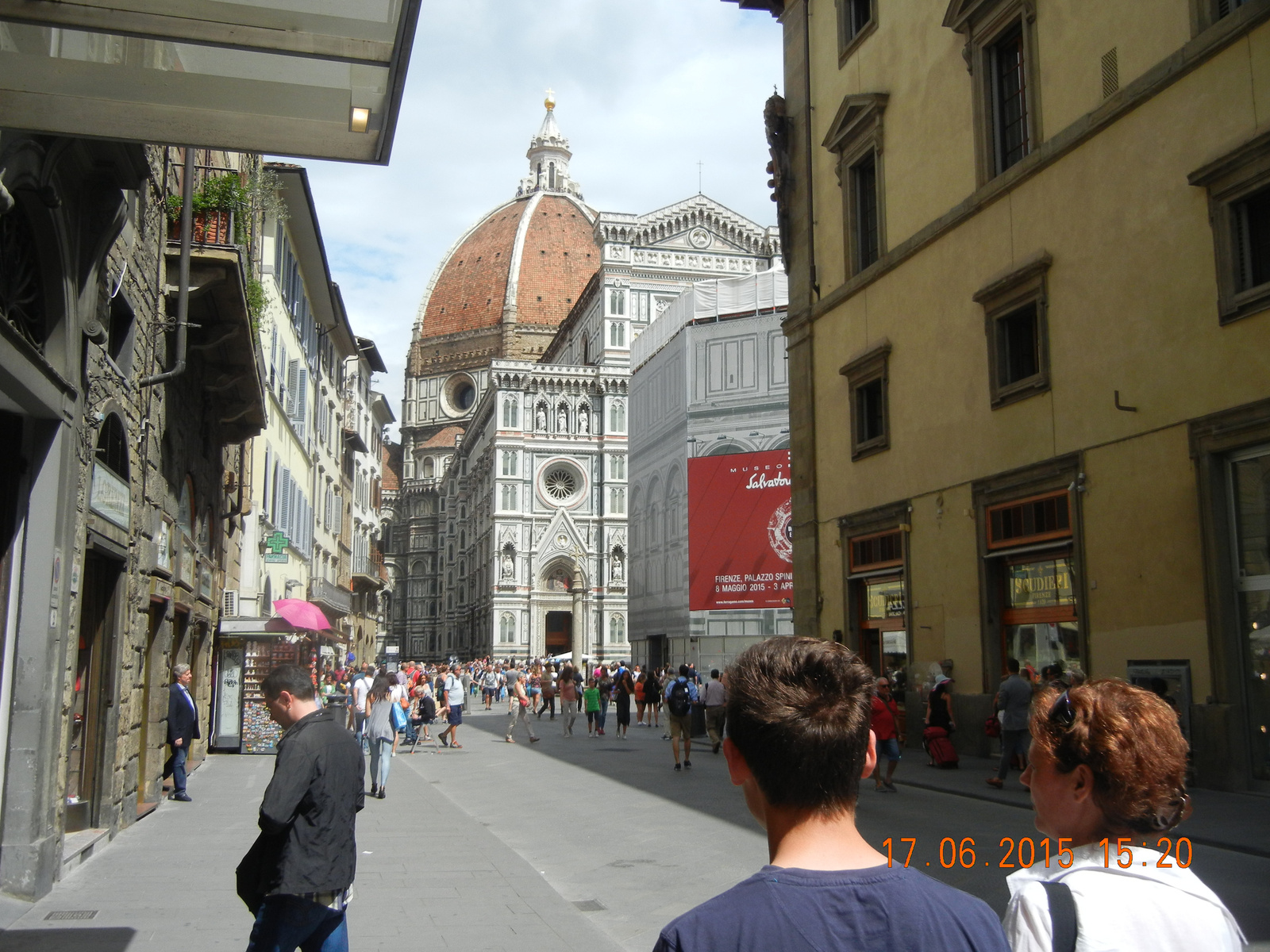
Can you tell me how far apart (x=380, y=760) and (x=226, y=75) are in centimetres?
1077

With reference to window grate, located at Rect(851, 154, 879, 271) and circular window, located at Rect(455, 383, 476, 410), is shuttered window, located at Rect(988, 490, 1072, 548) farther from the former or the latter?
circular window, located at Rect(455, 383, 476, 410)

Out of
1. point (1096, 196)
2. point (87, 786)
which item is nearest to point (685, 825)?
point (87, 786)

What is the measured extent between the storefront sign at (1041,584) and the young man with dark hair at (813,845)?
14.1m

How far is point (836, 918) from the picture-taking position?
1.84m

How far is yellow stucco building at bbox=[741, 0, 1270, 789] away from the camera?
12555mm

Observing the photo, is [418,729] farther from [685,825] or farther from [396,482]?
[396,482]

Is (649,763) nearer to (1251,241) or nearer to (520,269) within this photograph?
(1251,241)

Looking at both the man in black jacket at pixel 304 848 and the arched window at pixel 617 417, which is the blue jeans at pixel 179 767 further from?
the arched window at pixel 617 417

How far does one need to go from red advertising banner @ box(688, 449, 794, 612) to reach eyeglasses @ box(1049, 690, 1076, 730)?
34.2m

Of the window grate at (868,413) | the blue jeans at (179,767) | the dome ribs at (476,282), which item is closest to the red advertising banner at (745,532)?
the window grate at (868,413)

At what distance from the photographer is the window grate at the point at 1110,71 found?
14367 millimetres

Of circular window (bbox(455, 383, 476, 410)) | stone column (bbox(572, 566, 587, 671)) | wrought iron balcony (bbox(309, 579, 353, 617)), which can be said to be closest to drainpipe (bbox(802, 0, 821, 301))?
wrought iron balcony (bbox(309, 579, 353, 617))

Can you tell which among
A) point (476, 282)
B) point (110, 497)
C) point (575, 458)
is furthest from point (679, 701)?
point (476, 282)

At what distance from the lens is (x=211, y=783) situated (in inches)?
617
